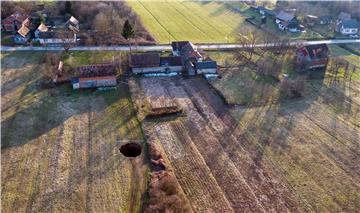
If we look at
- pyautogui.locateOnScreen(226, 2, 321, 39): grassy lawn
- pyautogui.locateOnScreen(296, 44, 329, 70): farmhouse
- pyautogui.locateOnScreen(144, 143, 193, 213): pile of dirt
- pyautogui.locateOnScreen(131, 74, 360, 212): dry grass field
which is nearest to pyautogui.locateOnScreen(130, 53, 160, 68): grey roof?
pyautogui.locateOnScreen(131, 74, 360, 212): dry grass field

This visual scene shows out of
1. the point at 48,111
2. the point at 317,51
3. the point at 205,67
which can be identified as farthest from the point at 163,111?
the point at 317,51

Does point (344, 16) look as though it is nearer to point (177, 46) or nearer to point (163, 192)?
point (177, 46)

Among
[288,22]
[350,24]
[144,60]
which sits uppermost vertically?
[350,24]

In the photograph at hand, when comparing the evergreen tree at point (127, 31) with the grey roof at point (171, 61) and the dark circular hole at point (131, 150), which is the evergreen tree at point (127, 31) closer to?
the grey roof at point (171, 61)

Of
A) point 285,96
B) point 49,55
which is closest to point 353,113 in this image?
point 285,96

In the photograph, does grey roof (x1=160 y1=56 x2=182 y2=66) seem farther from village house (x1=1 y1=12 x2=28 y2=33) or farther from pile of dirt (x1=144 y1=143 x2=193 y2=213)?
village house (x1=1 y1=12 x2=28 y2=33)

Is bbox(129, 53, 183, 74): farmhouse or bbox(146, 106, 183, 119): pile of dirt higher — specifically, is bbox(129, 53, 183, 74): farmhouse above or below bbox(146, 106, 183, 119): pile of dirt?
above

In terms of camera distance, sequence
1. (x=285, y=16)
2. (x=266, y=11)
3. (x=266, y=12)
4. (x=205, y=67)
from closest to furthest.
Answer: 1. (x=205, y=67)
2. (x=285, y=16)
3. (x=266, y=12)
4. (x=266, y=11)
